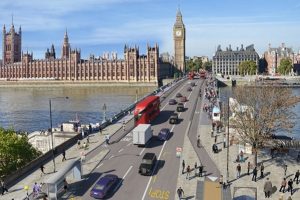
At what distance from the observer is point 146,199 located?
31.2m

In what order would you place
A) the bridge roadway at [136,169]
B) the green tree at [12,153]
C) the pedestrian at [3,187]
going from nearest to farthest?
the bridge roadway at [136,169], the pedestrian at [3,187], the green tree at [12,153]

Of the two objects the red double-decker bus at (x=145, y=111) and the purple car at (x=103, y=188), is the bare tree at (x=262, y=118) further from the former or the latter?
the purple car at (x=103, y=188)

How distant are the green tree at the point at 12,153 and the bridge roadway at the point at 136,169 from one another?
7.78m

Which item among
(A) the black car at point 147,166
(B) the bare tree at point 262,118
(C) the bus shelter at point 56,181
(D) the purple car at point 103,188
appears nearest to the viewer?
(C) the bus shelter at point 56,181

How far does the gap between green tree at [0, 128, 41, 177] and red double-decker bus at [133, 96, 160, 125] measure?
675 inches

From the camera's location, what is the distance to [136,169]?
127ft

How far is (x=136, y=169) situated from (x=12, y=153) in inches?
562

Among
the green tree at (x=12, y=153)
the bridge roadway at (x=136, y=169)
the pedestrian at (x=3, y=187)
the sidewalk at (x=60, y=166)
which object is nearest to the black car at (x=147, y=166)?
the bridge roadway at (x=136, y=169)

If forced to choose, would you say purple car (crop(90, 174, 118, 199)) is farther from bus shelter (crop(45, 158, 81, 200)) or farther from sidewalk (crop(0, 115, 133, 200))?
sidewalk (crop(0, 115, 133, 200))

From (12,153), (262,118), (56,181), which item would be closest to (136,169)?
(56,181)

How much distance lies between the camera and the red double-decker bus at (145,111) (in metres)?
56.0

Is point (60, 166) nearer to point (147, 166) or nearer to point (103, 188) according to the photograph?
point (147, 166)

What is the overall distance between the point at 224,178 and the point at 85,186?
13022 mm

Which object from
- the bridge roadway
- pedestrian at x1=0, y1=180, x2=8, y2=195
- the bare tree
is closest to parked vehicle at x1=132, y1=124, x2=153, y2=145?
the bridge roadway
